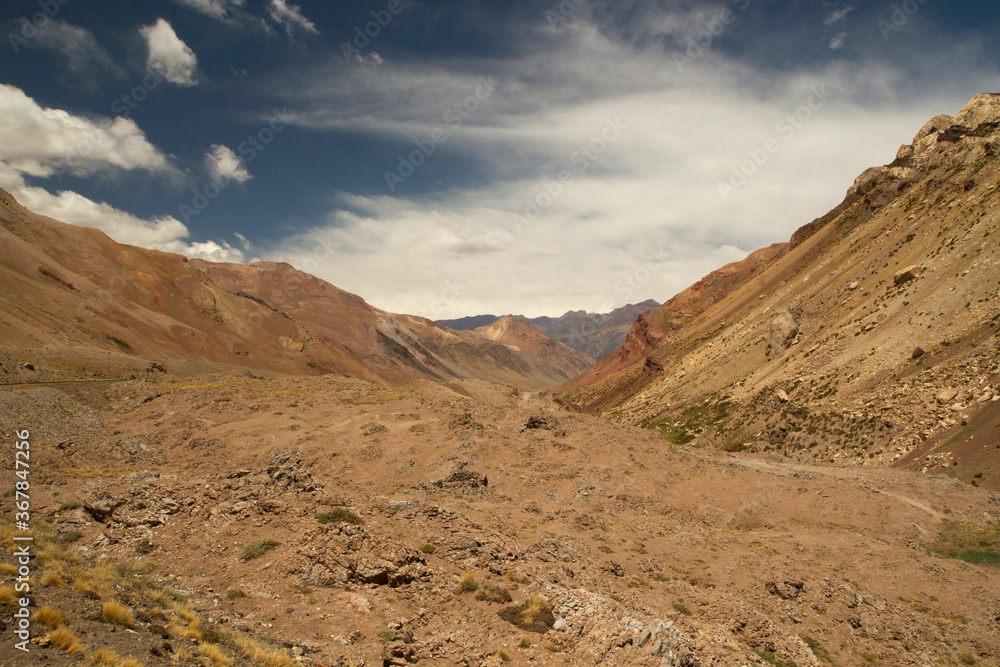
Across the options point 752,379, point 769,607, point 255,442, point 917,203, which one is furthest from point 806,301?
point 255,442

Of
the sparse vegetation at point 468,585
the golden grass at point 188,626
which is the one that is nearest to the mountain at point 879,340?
the sparse vegetation at point 468,585

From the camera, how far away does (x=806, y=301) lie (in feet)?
203

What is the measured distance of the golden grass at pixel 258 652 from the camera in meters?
7.70

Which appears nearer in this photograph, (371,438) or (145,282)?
(371,438)

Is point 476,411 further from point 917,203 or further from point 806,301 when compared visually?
point 917,203

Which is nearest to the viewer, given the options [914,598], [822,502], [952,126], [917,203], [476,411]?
[914,598]

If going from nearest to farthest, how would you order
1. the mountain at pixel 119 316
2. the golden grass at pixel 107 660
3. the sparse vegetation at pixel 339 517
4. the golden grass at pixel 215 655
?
the golden grass at pixel 107 660 < the golden grass at pixel 215 655 < the sparse vegetation at pixel 339 517 < the mountain at pixel 119 316

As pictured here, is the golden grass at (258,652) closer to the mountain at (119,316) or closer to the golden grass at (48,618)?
the golden grass at (48,618)

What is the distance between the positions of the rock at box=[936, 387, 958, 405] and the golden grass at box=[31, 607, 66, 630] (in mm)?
45696

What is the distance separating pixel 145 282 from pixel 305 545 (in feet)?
364

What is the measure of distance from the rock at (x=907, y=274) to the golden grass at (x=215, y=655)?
2370 inches

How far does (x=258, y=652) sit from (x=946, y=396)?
1713 inches

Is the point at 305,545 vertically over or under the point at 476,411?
under

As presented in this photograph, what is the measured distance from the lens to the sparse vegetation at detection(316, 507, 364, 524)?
1319 cm
